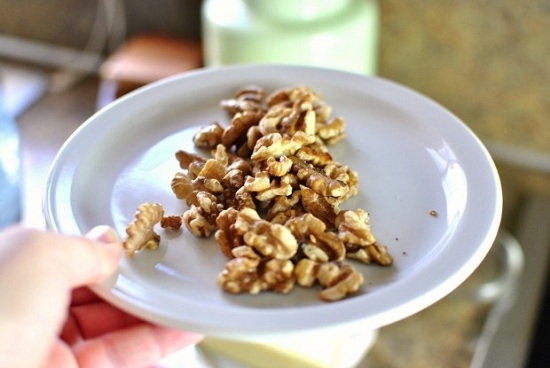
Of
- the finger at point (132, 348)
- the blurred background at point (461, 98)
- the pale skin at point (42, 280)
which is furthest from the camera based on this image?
the blurred background at point (461, 98)

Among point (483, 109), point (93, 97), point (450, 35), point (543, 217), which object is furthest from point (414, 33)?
point (93, 97)

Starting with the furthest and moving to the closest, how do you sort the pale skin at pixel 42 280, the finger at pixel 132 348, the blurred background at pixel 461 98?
the blurred background at pixel 461 98 → the finger at pixel 132 348 → the pale skin at pixel 42 280

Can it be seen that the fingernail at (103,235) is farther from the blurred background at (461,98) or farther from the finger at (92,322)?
the blurred background at (461,98)

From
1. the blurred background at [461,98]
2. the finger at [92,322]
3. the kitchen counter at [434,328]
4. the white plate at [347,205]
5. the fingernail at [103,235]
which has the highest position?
the fingernail at [103,235]

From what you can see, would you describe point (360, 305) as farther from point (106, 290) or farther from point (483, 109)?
point (483, 109)

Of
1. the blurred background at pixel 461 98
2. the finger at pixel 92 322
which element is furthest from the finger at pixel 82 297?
the blurred background at pixel 461 98

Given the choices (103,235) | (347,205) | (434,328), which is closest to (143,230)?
(103,235)

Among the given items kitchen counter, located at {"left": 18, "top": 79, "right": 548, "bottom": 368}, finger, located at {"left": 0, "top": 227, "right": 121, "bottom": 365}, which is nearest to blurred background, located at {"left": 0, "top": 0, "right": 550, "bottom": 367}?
kitchen counter, located at {"left": 18, "top": 79, "right": 548, "bottom": 368}
